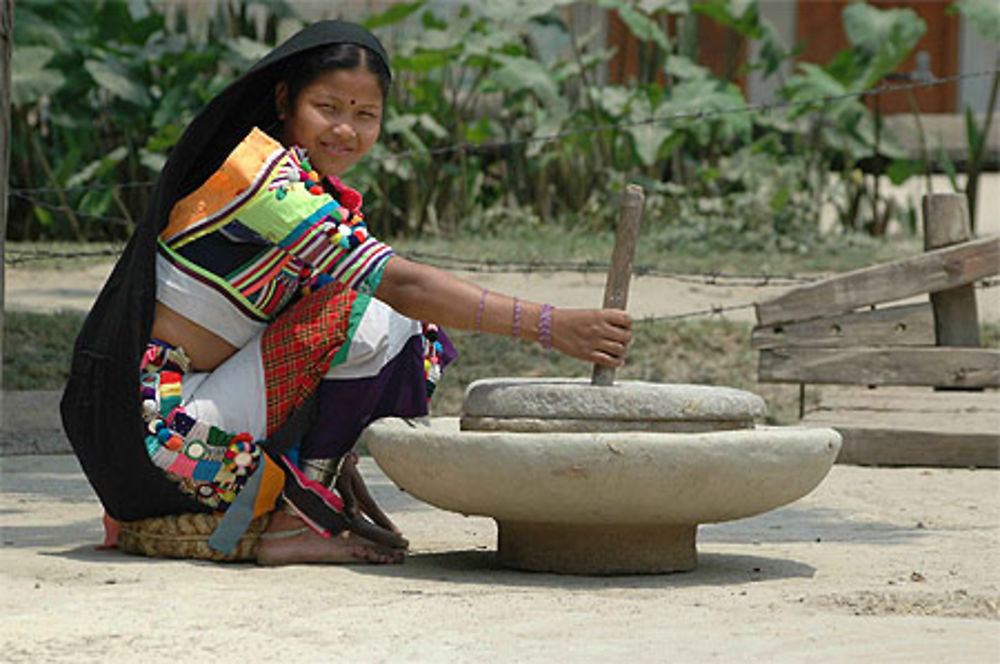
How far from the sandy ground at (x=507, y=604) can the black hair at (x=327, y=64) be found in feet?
3.81

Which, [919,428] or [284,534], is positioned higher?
[919,428]

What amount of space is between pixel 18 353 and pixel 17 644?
5536mm

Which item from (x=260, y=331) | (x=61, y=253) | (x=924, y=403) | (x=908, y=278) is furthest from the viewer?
(x=61, y=253)

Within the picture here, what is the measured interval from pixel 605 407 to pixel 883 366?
376 centimetres

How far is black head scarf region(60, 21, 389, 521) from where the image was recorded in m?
4.22

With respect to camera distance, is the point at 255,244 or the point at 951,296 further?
the point at 951,296

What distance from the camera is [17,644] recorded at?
331cm

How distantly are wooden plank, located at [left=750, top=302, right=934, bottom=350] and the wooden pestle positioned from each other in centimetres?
350

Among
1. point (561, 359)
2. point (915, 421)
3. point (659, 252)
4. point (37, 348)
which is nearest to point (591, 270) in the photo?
point (561, 359)

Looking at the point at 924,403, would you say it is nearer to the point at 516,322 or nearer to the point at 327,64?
the point at 516,322

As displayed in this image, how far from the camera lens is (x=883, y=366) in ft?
24.8

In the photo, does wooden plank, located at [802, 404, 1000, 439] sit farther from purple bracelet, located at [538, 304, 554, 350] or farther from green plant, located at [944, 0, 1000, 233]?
green plant, located at [944, 0, 1000, 233]

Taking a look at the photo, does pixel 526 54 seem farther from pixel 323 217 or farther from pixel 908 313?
pixel 323 217

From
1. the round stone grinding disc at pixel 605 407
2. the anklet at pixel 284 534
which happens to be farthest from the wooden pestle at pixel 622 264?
the anklet at pixel 284 534
